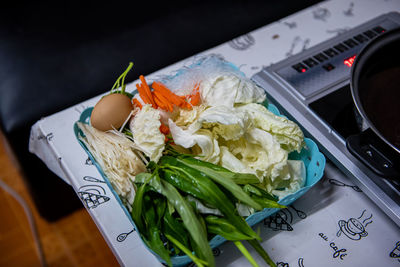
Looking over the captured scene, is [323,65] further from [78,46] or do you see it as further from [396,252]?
[78,46]

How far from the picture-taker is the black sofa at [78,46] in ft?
4.41

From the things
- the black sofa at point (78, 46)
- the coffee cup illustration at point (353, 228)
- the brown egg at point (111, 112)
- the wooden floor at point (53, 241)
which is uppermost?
the black sofa at point (78, 46)

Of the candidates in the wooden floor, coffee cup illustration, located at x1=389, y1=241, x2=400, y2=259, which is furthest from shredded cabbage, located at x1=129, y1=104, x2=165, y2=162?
the wooden floor

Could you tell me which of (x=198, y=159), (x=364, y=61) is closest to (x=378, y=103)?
(x=364, y=61)

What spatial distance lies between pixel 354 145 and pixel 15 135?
1.16 meters

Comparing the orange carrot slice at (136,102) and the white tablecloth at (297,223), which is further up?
the orange carrot slice at (136,102)

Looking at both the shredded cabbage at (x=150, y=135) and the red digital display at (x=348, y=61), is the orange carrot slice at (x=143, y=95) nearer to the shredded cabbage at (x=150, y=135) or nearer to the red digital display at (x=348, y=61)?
the shredded cabbage at (x=150, y=135)

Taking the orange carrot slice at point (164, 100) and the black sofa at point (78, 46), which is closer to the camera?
the orange carrot slice at point (164, 100)

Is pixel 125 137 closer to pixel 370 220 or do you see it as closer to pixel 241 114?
pixel 241 114

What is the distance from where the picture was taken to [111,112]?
0.82 meters

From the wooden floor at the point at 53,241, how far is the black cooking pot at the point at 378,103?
1.17 metres

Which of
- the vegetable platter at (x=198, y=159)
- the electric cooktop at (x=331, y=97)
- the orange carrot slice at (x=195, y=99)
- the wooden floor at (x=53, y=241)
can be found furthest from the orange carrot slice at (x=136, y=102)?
the wooden floor at (x=53, y=241)

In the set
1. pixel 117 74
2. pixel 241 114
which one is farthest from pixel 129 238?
pixel 117 74

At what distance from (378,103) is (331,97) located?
0.13 metres
